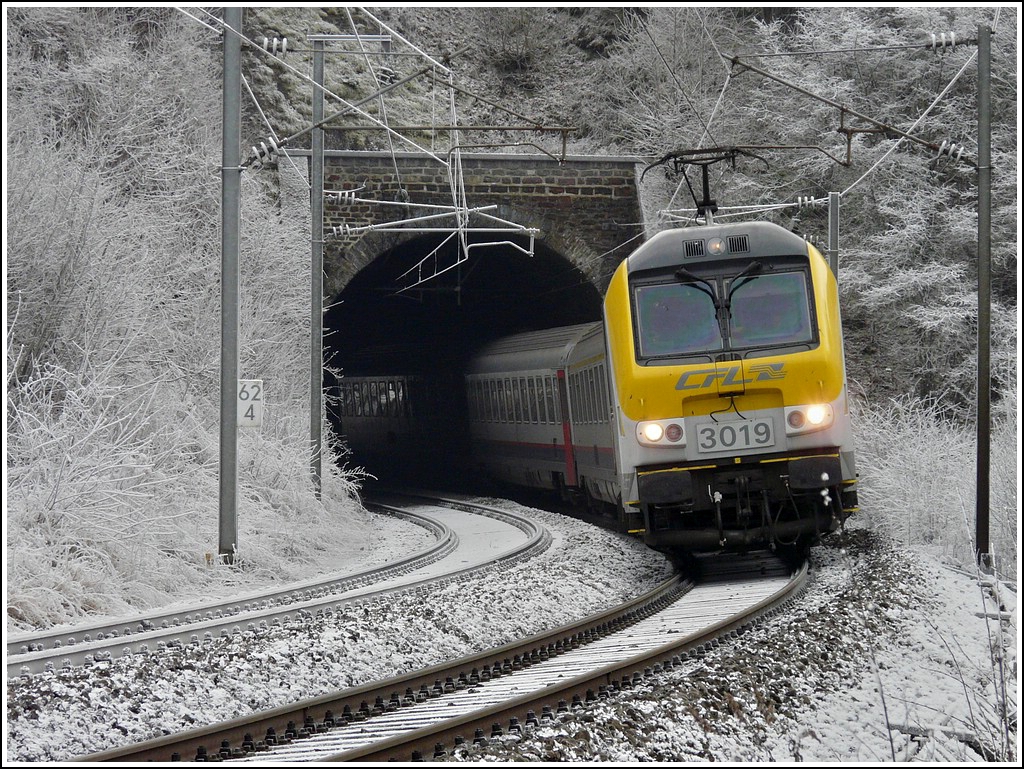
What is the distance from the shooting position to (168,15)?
96.2ft

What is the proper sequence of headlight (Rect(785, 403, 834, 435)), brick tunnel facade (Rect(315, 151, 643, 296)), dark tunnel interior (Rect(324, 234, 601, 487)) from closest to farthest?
headlight (Rect(785, 403, 834, 435))
brick tunnel facade (Rect(315, 151, 643, 296))
dark tunnel interior (Rect(324, 234, 601, 487))

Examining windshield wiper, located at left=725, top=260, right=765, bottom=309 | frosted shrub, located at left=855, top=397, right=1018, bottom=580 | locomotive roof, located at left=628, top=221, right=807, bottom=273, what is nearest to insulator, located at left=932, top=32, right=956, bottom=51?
locomotive roof, located at left=628, top=221, right=807, bottom=273

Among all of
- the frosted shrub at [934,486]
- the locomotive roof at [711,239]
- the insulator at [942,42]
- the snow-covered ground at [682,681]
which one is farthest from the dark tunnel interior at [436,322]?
the snow-covered ground at [682,681]

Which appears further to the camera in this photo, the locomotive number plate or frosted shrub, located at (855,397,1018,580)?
frosted shrub, located at (855,397,1018,580)

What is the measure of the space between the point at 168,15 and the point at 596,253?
12.1 m

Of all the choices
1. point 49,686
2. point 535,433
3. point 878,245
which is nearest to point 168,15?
point 535,433

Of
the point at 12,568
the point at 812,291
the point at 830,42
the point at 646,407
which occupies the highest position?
the point at 830,42

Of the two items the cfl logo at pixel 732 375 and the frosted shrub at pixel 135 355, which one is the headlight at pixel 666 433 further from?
the frosted shrub at pixel 135 355

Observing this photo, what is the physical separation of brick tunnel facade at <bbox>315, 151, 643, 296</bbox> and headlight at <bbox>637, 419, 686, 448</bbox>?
39.4 feet

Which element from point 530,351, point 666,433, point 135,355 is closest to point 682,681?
point 666,433

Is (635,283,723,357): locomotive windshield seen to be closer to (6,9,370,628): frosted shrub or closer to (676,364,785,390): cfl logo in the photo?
(676,364,785,390): cfl logo

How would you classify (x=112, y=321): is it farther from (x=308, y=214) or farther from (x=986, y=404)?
(x=986, y=404)

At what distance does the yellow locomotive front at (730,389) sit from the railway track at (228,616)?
8.96 feet

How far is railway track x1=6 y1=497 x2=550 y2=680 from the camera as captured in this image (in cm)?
832
